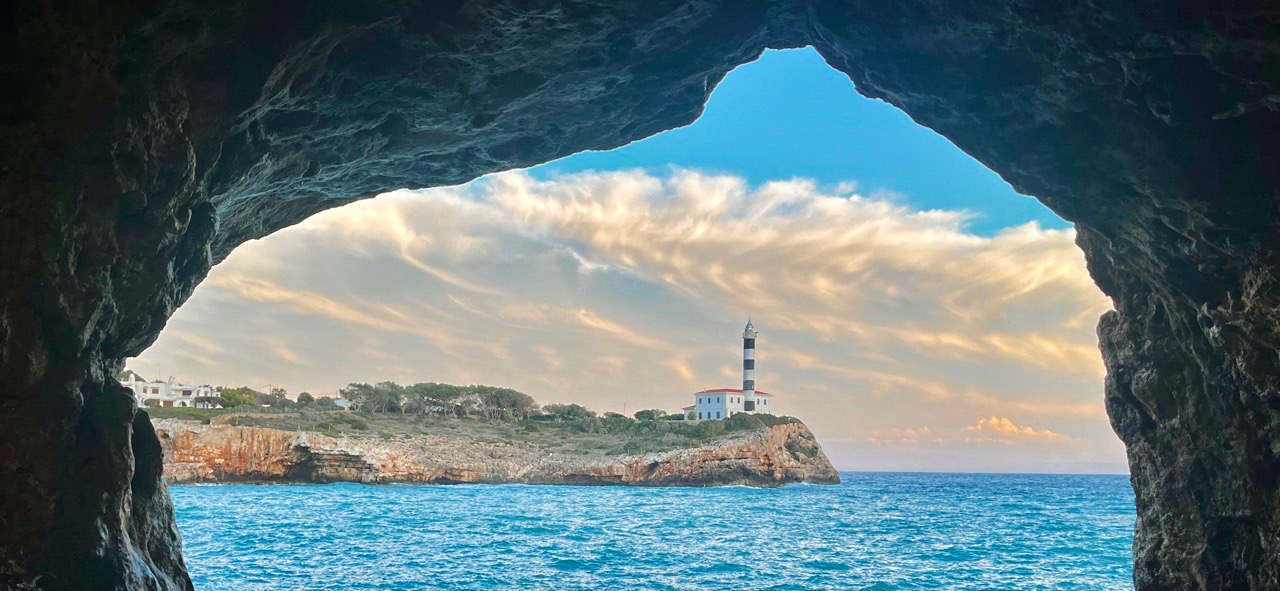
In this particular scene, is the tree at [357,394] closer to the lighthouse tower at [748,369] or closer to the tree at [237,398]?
the tree at [237,398]

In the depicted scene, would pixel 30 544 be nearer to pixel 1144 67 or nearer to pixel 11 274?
pixel 11 274

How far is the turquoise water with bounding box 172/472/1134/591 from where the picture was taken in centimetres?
1984

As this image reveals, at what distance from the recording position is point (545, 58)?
11336 mm

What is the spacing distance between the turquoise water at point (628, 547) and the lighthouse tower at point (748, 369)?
4907 cm

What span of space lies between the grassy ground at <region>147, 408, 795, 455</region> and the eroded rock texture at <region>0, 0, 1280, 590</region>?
65293 millimetres

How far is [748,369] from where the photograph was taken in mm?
98938

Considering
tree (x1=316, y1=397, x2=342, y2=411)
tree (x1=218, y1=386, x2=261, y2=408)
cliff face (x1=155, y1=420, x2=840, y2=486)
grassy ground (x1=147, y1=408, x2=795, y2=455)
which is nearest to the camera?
cliff face (x1=155, y1=420, x2=840, y2=486)

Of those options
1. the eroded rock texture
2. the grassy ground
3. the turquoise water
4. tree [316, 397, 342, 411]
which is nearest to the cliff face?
the grassy ground

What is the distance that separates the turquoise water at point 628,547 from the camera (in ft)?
65.1

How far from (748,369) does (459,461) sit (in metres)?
38.2

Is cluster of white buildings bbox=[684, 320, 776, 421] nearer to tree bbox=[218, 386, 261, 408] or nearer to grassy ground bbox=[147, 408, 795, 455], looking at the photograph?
grassy ground bbox=[147, 408, 795, 455]

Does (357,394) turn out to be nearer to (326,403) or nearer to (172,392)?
(326,403)

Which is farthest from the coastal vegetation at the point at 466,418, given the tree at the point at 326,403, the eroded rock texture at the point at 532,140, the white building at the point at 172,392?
the eroded rock texture at the point at 532,140

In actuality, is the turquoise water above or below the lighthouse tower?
below
